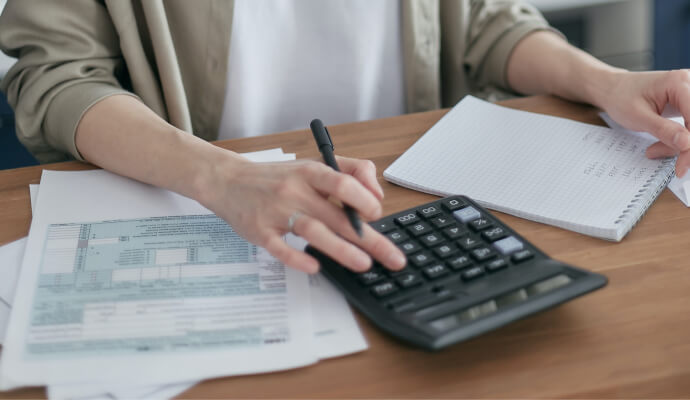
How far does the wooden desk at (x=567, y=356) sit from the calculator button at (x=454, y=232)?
0.08m

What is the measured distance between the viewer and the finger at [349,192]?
51 centimetres

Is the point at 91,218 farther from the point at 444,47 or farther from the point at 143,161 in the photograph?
the point at 444,47

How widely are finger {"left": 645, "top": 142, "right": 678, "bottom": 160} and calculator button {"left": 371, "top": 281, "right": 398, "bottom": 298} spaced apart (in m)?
0.36

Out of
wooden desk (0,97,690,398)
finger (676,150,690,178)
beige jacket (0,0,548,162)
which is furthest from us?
beige jacket (0,0,548,162)

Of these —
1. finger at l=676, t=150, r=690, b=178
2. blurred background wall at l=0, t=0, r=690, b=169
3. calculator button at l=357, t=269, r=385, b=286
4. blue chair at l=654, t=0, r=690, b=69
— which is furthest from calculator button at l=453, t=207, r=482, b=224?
blue chair at l=654, t=0, r=690, b=69

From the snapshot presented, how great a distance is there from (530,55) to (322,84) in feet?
0.99

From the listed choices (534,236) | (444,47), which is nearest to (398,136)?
(534,236)

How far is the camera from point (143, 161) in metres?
0.64

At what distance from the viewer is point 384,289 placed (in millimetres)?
474

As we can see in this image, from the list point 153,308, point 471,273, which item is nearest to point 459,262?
point 471,273

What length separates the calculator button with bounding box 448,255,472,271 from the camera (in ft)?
1.61

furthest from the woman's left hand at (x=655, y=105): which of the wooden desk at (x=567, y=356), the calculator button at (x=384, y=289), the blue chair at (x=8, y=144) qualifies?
the blue chair at (x=8, y=144)

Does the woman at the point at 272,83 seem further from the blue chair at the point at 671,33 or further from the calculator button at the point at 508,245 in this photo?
the blue chair at the point at 671,33

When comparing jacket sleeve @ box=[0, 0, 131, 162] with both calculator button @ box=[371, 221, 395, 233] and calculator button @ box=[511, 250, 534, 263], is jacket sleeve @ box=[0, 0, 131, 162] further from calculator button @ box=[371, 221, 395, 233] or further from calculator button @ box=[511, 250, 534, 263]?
calculator button @ box=[511, 250, 534, 263]
